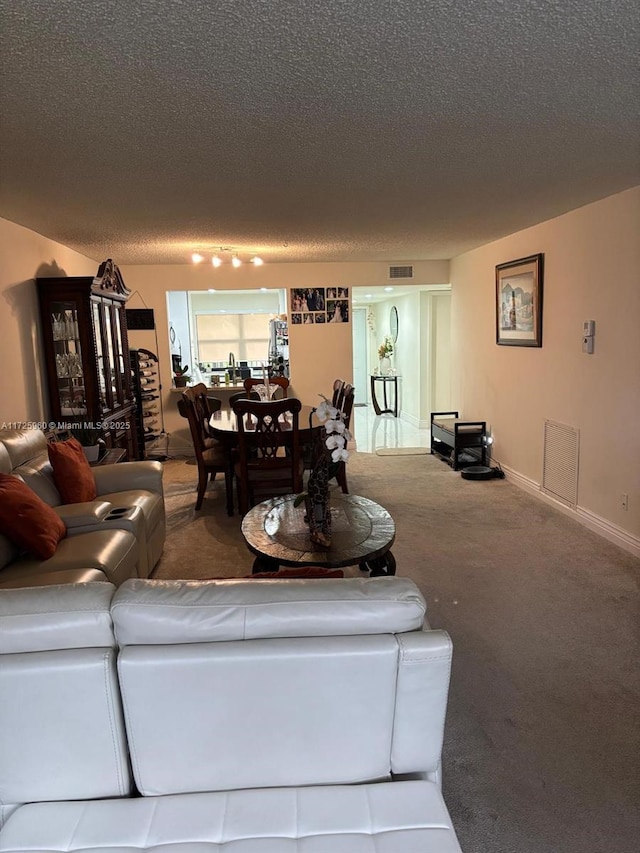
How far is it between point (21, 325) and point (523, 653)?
394cm

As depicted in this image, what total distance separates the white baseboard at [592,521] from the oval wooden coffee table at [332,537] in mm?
1818

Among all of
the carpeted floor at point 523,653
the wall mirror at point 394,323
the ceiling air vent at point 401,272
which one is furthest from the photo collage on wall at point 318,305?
the wall mirror at point 394,323

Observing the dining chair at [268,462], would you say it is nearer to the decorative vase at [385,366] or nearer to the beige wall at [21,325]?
the beige wall at [21,325]

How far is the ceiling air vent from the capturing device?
7.00 meters

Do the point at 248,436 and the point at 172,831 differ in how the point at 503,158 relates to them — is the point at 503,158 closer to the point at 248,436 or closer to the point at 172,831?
the point at 248,436

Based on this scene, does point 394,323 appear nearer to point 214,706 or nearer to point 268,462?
point 268,462

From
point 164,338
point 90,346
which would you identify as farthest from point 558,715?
point 164,338

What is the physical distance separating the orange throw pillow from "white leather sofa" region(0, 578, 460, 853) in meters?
1.98

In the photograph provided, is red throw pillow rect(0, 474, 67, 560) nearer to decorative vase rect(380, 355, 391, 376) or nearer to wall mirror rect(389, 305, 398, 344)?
wall mirror rect(389, 305, 398, 344)

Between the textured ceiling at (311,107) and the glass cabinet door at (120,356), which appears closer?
the textured ceiling at (311,107)

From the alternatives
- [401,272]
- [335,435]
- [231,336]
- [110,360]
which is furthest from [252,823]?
[231,336]

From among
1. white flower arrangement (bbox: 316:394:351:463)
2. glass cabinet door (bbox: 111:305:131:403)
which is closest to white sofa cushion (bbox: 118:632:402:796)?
white flower arrangement (bbox: 316:394:351:463)

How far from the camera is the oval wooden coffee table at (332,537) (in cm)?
247

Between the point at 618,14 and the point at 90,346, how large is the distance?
13.3 ft
